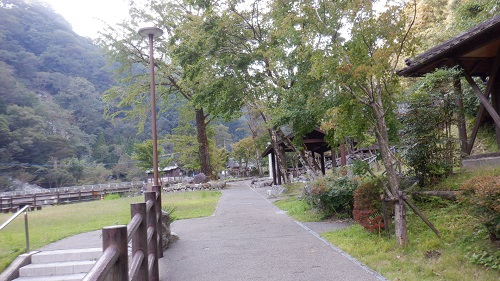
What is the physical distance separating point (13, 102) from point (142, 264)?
67.1m

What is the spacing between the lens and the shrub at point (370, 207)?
6875 mm

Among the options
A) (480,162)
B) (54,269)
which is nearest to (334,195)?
(480,162)

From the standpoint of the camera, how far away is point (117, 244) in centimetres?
276

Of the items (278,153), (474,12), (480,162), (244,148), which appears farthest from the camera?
(244,148)

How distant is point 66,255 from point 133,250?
4682 mm

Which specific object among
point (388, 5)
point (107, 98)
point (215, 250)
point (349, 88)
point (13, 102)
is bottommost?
point (215, 250)

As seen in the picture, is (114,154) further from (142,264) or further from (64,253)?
(142,264)

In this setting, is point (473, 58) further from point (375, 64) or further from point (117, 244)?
point (117, 244)

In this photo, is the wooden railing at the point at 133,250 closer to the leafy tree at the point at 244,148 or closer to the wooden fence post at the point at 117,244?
the wooden fence post at the point at 117,244

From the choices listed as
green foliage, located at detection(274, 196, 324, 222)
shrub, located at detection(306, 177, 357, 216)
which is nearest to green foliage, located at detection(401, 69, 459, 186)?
shrub, located at detection(306, 177, 357, 216)

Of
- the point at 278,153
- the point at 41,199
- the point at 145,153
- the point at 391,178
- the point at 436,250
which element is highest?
the point at 145,153

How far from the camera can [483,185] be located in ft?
14.9

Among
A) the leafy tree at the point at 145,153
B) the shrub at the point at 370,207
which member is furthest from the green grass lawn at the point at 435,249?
the leafy tree at the point at 145,153

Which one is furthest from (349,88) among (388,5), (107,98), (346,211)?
(107,98)
